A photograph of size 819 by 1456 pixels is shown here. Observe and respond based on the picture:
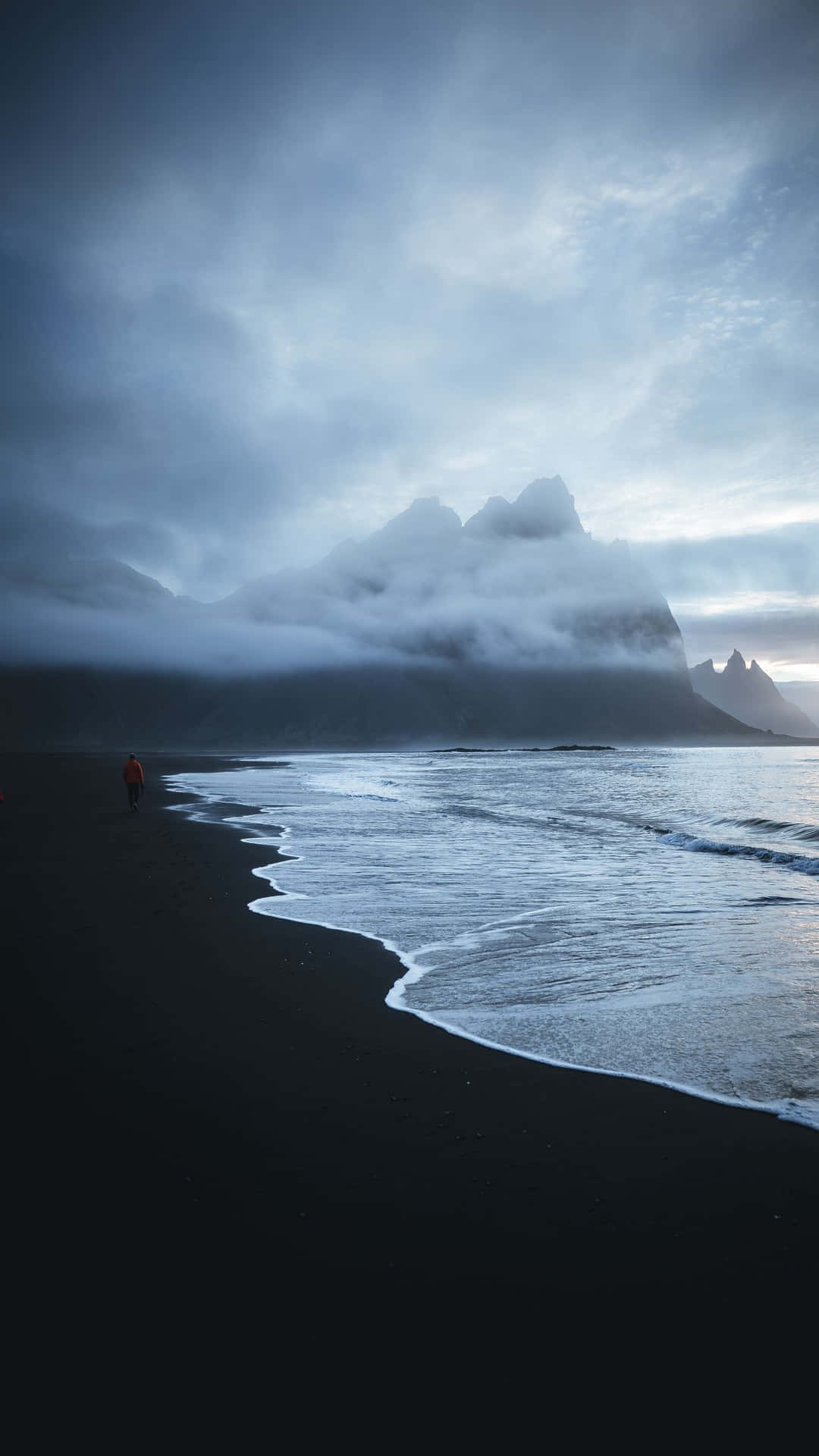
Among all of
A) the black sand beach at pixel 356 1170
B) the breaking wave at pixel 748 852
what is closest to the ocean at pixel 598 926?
the breaking wave at pixel 748 852

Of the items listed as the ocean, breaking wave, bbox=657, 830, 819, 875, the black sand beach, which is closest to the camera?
the black sand beach

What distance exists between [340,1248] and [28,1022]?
4056 millimetres

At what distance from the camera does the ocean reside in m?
5.77

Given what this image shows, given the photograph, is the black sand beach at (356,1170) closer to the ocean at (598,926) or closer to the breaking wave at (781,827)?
the ocean at (598,926)

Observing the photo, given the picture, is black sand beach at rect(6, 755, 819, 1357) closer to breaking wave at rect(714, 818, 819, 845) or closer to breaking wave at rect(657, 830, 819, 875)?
breaking wave at rect(657, 830, 819, 875)

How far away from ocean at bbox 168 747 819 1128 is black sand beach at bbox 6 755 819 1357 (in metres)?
0.65

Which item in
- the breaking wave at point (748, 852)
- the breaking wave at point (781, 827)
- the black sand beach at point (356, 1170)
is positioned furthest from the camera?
the breaking wave at point (781, 827)

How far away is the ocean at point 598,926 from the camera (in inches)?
227

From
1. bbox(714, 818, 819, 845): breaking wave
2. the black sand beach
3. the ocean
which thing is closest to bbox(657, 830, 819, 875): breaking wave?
the ocean

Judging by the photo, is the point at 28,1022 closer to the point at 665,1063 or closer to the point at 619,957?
the point at 665,1063

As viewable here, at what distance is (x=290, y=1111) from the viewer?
15.1 ft

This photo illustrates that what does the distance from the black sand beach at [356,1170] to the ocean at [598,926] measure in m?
0.65

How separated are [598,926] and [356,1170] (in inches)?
263

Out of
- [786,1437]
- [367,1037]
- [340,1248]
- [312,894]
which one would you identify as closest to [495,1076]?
[367,1037]
